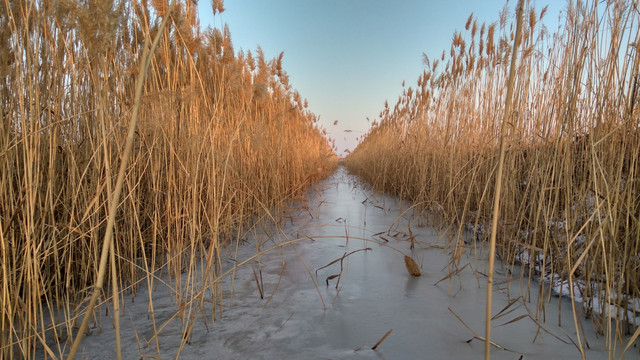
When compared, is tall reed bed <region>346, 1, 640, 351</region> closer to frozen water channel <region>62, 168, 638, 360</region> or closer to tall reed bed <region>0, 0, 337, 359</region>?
frozen water channel <region>62, 168, 638, 360</region>

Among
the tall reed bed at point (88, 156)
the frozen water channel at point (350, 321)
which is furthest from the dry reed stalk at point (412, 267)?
the tall reed bed at point (88, 156)

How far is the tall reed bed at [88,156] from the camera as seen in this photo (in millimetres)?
769

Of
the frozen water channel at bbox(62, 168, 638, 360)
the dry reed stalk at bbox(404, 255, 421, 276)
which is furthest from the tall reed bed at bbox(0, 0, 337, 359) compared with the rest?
the dry reed stalk at bbox(404, 255, 421, 276)

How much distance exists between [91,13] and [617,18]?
1.53m

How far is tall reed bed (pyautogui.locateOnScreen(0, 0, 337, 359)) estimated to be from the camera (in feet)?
2.52

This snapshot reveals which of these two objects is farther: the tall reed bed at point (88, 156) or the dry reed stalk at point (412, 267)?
the dry reed stalk at point (412, 267)

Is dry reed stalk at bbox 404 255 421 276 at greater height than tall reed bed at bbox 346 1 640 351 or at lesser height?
lesser

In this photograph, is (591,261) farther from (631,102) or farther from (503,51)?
(503,51)

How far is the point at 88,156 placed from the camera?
1152mm

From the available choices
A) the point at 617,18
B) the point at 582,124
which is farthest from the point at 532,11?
the point at 582,124

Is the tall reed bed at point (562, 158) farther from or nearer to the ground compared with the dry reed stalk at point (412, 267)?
farther from the ground

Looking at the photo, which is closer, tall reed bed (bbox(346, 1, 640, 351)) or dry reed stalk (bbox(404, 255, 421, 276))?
tall reed bed (bbox(346, 1, 640, 351))

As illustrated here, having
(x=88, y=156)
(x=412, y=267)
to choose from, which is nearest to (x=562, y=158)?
(x=412, y=267)

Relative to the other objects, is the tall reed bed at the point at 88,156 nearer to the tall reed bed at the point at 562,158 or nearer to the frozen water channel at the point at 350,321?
the frozen water channel at the point at 350,321
